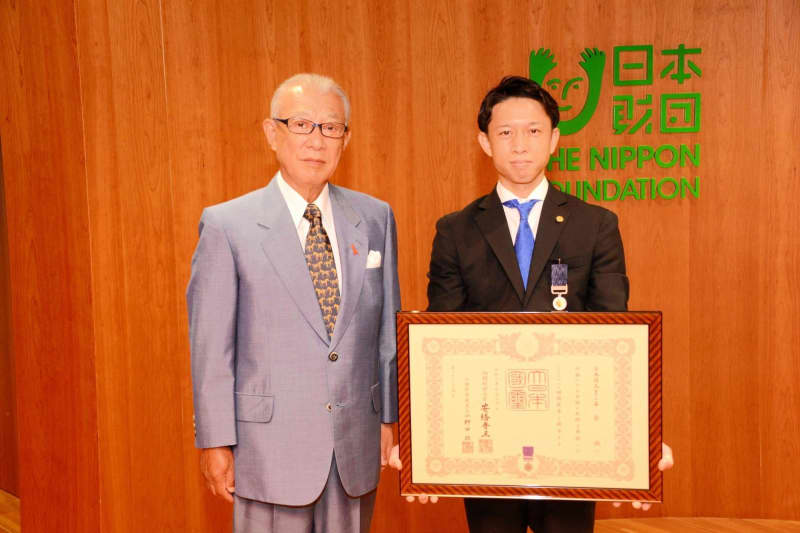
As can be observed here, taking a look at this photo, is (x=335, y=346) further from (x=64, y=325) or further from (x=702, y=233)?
(x=702, y=233)

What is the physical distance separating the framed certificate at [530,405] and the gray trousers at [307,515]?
0.24m

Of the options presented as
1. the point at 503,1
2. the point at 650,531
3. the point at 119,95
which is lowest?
the point at 650,531

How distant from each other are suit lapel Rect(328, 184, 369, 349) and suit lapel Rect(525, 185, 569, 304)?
1.63ft

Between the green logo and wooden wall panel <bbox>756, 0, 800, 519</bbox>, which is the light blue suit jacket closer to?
the green logo

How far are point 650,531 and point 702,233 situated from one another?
1.63 m

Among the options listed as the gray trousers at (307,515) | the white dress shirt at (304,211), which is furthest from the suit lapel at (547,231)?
the gray trousers at (307,515)

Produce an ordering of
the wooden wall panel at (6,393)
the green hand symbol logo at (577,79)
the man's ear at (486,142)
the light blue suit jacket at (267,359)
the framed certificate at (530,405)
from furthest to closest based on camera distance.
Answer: the wooden wall panel at (6,393) < the green hand symbol logo at (577,79) < the man's ear at (486,142) < the light blue suit jacket at (267,359) < the framed certificate at (530,405)

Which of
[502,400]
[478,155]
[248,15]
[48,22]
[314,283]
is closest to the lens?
[502,400]

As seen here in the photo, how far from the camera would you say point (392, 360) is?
1.99m

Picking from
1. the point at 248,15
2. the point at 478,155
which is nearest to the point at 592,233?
the point at 478,155

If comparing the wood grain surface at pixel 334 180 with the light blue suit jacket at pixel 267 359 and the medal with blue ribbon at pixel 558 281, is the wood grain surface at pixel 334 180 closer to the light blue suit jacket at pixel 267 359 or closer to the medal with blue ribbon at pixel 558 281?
the light blue suit jacket at pixel 267 359

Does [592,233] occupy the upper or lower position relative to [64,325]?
upper

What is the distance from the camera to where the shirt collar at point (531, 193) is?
76.6 inches

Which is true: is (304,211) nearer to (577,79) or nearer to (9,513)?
(577,79)
